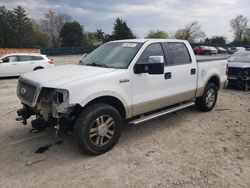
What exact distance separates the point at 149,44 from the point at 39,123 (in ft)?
8.12

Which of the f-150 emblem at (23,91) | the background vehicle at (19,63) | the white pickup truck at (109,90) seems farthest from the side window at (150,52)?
the background vehicle at (19,63)

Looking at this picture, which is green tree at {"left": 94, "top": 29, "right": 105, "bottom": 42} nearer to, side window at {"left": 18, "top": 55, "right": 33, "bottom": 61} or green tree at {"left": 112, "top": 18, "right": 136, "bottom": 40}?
green tree at {"left": 112, "top": 18, "right": 136, "bottom": 40}

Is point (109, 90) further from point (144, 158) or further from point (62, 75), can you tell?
point (144, 158)

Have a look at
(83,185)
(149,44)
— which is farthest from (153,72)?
(83,185)

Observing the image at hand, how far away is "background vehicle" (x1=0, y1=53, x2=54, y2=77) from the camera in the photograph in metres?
13.8

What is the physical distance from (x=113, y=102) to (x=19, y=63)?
1139cm

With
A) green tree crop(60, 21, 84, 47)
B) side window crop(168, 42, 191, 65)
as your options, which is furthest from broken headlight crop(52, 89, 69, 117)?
green tree crop(60, 21, 84, 47)

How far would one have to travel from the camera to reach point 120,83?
4.27m

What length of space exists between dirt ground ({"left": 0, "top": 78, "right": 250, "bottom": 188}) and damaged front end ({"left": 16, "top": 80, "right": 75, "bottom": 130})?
0.60 metres

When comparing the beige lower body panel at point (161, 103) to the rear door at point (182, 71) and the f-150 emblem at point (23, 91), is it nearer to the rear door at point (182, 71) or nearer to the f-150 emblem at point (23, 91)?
the rear door at point (182, 71)

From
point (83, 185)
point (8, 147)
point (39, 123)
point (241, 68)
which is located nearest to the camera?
point (83, 185)

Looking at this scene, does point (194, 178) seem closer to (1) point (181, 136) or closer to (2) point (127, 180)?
(2) point (127, 180)

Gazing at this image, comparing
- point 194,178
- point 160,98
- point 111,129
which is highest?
point 160,98

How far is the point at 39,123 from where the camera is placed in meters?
4.07
